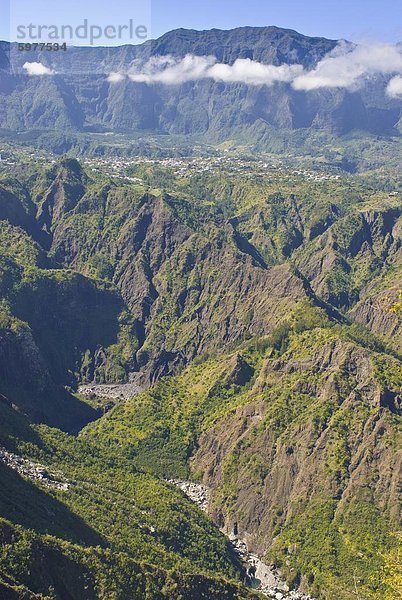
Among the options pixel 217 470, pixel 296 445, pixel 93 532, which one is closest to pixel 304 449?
pixel 296 445

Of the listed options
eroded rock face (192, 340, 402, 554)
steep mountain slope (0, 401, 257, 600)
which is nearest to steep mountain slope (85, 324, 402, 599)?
eroded rock face (192, 340, 402, 554)

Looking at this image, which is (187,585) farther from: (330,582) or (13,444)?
(13,444)

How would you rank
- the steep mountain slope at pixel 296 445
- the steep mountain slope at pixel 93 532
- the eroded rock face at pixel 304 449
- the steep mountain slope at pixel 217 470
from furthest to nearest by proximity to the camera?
the eroded rock face at pixel 304 449 → the steep mountain slope at pixel 296 445 → the steep mountain slope at pixel 217 470 → the steep mountain slope at pixel 93 532

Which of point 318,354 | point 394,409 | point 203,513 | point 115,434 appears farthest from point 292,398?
point 115,434

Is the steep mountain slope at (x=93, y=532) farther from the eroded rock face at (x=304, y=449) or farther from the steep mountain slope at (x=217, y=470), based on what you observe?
the eroded rock face at (x=304, y=449)

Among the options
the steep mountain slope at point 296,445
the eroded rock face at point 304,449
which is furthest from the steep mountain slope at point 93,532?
the steep mountain slope at point 296,445

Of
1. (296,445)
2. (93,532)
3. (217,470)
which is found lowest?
(217,470)

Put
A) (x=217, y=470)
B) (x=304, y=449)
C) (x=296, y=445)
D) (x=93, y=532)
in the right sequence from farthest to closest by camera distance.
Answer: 1. (x=217, y=470)
2. (x=296, y=445)
3. (x=304, y=449)
4. (x=93, y=532)

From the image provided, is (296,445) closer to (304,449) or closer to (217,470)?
(304,449)
